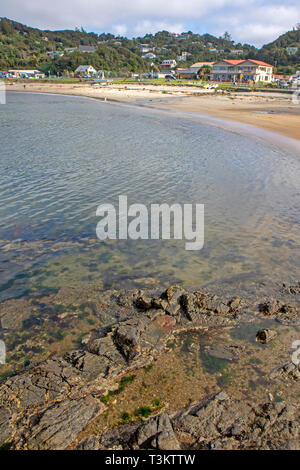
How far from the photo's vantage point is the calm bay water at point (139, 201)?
29.3ft

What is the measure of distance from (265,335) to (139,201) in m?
8.36

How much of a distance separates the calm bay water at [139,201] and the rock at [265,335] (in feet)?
6.29

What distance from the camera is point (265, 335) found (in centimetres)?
667

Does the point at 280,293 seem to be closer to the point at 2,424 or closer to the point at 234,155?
the point at 2,424

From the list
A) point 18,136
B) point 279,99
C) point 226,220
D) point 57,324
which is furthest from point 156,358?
point 279,99

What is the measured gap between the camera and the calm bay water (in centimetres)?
895

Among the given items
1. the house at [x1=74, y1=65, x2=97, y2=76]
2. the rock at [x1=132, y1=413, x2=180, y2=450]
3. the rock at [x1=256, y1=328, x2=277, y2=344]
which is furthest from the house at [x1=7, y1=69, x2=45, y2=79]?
the rock at [x1=132, y1=413, x2=180, y2=450]

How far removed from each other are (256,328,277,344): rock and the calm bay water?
192 cm

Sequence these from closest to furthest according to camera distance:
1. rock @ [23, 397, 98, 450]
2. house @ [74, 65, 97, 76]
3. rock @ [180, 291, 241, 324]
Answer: rock @ [23, 397, 98, 450] → rock @ [180, 291, 241, 324] → house @ [74, 65, 97, 76]

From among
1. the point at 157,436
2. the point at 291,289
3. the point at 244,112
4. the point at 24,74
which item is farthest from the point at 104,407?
the point at 24,74

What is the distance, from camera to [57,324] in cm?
695

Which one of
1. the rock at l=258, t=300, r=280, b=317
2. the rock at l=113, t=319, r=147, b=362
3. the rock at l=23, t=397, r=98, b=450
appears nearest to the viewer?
the rock at l=23, t=397, r=98, b=450

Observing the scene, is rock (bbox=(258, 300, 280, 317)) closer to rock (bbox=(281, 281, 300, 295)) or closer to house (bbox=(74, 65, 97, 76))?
rock (bbox=(281, 281, 300, 295))

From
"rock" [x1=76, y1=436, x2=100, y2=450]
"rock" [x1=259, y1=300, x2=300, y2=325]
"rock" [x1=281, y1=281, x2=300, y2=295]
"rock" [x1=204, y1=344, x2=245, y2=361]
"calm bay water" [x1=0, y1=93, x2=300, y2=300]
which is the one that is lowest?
"rock" [x1=76, y1=436, x2=100, y2=450]
